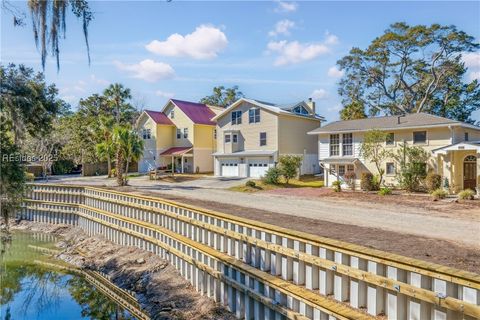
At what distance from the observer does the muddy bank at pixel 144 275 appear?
380 inches

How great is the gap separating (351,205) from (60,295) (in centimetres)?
1338

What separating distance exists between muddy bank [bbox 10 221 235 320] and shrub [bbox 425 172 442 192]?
1682 cm

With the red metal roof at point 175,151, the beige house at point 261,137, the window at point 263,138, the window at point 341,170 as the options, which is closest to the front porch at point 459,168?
the window at point 341,170

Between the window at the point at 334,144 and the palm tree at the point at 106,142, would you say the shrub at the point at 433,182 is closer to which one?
the window at the point at 334,144

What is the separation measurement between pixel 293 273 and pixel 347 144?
2152 cm

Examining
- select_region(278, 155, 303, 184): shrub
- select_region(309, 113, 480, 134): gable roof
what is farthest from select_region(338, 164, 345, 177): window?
select_region(278, 155, 303, 184): shrub

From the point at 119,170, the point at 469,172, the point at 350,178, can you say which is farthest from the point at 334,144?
the point at 119,170

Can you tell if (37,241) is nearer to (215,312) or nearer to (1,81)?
(1,81)

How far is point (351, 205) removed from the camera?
18234 millimetres

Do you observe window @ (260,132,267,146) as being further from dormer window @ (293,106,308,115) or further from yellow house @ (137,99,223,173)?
yellow house @ (137,99,223,173)

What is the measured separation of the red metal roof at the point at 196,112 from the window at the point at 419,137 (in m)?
23.5

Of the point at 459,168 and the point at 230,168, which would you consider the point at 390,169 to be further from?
the point at 230,168

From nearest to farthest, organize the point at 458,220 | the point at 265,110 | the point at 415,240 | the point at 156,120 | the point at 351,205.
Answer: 1. the point at 415,240
2. the point at 458,220
3. the point at 351,205
4. the point at 265,110
5. the point at 156,120

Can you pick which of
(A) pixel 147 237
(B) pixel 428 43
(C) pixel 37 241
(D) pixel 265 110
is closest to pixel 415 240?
(A) pixel 147 237
